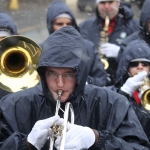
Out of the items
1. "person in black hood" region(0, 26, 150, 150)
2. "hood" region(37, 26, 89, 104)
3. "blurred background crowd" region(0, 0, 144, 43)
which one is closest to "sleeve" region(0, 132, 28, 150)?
"person in black hood" region(0, 26, 150, 150)

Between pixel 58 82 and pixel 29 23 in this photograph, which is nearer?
pixel 58 82

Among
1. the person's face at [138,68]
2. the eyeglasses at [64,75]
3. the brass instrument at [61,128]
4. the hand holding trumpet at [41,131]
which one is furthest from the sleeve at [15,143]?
the person's face at [138,68]

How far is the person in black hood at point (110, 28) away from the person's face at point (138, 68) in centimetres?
136

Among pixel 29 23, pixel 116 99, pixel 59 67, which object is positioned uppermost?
pixel 59 67

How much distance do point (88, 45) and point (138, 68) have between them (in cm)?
105

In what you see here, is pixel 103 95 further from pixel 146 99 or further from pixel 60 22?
pixel 60 22

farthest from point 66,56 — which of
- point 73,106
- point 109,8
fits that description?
point 109,8

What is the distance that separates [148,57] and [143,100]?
2.27ft

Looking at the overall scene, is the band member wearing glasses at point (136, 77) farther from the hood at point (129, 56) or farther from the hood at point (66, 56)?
the hood at point (66, 56)

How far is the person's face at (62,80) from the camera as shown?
13.4ft

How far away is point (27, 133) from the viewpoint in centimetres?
425

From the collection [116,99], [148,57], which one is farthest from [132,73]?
[116,99]

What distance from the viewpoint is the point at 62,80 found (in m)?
4.07

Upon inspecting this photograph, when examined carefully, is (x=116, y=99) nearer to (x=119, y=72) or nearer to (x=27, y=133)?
(x=27, y=133)
